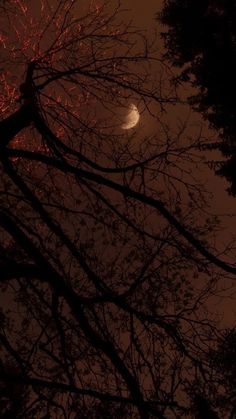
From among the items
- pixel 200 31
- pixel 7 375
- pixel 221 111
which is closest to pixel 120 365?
pixel 7 375

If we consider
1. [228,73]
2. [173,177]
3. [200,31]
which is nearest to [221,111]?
[228,73]

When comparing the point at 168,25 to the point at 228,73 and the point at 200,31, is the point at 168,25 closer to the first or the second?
the point at 200,31

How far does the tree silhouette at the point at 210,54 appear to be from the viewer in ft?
39.5

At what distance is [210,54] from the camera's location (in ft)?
41.0

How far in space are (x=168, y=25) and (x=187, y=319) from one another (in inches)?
415

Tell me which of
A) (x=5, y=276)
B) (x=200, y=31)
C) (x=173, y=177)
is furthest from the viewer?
(x=200, y=31)

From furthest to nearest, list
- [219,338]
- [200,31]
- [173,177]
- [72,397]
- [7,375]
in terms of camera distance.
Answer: [200,31] → [173,177] → [219,338] → [72,397] → [7,375]

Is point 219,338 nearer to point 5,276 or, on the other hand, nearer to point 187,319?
point 187,319

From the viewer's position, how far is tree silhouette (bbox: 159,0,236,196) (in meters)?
12.0

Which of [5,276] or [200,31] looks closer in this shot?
[5,276]

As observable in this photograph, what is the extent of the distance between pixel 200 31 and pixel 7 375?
462 inches

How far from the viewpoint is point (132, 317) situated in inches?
199

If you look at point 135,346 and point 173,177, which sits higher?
point 173,177

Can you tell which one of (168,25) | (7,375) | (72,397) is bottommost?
(7,375)
